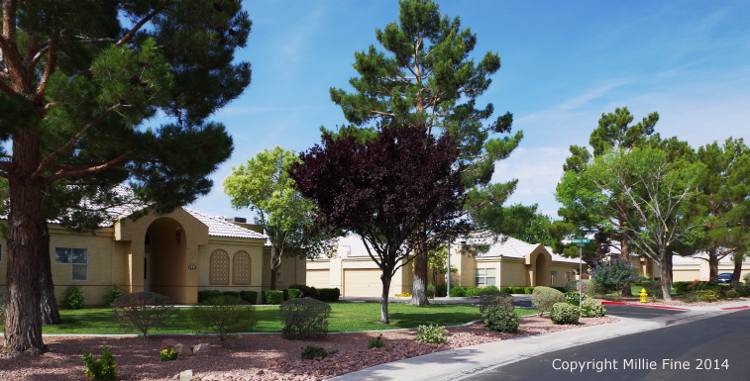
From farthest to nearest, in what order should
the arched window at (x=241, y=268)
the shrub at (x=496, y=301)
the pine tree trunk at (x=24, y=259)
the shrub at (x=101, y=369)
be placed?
A: the arched window at (x=241, y=268), the shrub at (x=496, y=301), the pine tree trunk at (x=24, y=259), the shrub at (x=101, y=369)

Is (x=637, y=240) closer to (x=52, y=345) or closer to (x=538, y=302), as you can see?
(x=538, y=302)

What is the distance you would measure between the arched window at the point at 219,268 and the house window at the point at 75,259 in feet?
19.5

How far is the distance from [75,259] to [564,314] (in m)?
18.9

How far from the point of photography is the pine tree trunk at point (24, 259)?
36.5 ft

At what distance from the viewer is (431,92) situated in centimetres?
2725

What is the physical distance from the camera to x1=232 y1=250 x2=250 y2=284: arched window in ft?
96.1

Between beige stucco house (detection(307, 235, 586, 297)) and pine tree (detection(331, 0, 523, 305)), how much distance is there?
44.8 ft

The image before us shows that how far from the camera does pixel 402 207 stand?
16016 mm

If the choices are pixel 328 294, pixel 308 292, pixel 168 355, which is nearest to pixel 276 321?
pixel 168 355

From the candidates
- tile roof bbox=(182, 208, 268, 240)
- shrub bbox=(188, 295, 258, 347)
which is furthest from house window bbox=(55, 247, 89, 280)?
shrub bbox=(188, 295, 258, 347)

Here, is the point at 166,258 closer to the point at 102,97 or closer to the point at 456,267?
the point at 102,97

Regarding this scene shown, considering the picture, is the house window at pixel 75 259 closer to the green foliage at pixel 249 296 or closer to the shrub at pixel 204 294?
the shrub at pixel 204 294

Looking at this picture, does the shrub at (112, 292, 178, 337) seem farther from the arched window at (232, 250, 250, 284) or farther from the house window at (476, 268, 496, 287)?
the house window at (476, 268, 496, 287)

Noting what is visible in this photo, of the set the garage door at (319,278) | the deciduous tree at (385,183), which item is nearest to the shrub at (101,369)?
the deciduous tree at (385,183)
